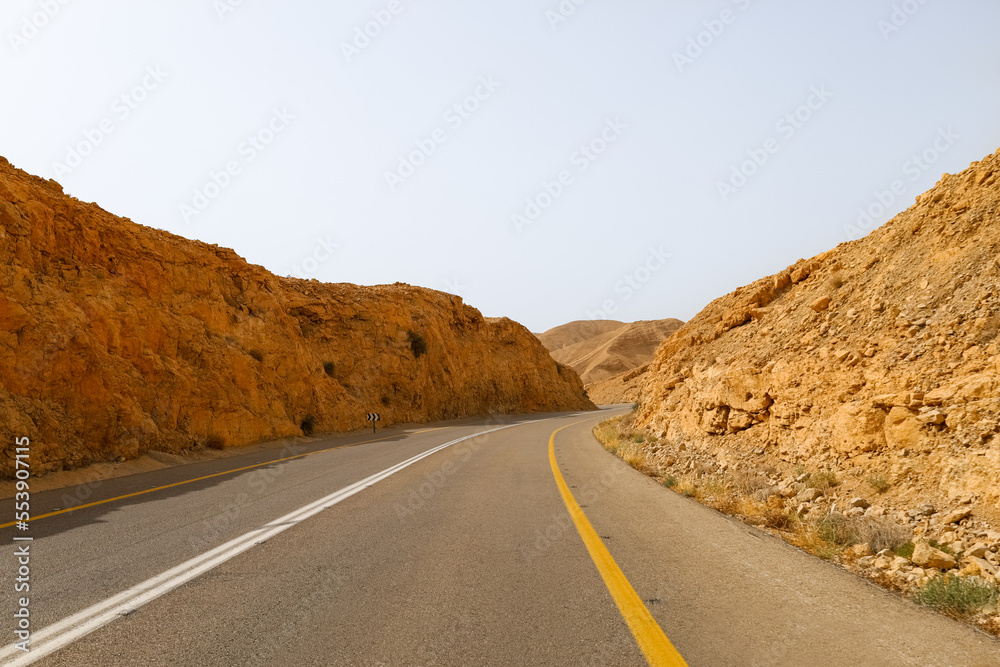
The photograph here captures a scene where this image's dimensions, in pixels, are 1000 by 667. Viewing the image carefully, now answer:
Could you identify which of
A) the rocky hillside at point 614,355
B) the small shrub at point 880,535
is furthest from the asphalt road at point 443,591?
the rocky hillside at point 614,355

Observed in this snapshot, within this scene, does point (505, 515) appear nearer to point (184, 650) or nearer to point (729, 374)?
point (184, 650)

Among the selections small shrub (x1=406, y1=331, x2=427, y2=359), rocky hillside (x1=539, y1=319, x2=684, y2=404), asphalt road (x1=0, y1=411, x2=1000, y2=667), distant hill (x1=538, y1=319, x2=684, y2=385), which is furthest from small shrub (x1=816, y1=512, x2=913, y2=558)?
distant hill (x1=538, y1=319, x2=684, y2=385)

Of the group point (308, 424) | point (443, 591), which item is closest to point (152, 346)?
point (308, 424)

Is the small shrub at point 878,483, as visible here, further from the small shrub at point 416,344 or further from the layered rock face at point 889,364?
the small shrub at point 416,344

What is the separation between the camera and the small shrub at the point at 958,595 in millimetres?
4111

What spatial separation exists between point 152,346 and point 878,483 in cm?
1975

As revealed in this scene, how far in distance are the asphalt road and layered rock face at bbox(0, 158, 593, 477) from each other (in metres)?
7.36

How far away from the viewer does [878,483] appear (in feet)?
24.4

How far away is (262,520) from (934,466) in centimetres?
829

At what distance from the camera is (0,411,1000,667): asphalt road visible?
3.46 meters

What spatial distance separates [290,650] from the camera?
345 centimetres

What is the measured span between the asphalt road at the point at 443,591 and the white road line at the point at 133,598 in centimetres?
2

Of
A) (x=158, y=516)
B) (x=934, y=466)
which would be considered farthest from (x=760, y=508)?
(x=158, y=516)

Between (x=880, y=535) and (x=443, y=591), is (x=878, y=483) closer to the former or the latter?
(x=880, y=535)
